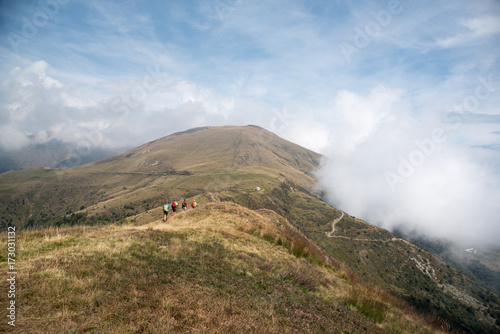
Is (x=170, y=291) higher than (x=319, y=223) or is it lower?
higher

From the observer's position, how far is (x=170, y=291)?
23.3 feet

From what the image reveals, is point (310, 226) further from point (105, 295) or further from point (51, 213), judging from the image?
point (51, 213)

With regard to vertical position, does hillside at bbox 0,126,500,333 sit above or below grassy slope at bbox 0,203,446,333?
below

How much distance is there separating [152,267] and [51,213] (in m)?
209

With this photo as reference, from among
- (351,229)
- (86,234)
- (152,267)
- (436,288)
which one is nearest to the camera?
(152,267)

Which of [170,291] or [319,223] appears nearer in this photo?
[170,291]

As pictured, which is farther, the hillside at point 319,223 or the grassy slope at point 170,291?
the hillside at point 319,223

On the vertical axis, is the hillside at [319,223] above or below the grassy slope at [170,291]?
below

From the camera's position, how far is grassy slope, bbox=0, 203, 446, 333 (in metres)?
5.52

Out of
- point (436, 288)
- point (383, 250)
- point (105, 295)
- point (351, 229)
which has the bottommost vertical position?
point (436, 288)

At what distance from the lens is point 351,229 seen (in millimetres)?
157750

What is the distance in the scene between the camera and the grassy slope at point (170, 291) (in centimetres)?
552

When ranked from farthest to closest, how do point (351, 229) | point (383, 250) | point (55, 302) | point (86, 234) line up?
point (351, 229) → point (383, 250) → point (86, 234) → point (55, 302)

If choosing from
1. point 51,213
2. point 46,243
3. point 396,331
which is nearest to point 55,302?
point 46,243
